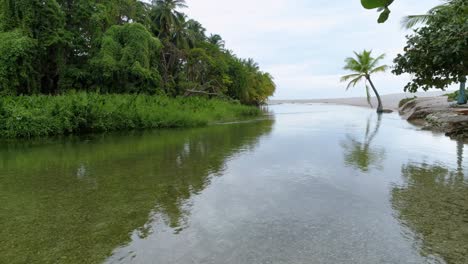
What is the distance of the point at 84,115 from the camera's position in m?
13.2

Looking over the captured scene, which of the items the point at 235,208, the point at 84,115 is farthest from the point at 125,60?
the point at 235,208

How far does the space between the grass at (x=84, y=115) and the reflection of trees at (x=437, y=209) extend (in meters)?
11.5

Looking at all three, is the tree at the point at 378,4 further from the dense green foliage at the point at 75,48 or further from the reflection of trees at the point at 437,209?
the dense green foliage at the point at 75,48

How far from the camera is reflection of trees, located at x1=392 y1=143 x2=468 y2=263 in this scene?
9.61 ft

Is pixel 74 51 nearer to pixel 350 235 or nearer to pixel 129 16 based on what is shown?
pixel 129 16

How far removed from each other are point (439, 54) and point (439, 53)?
0.05 meters

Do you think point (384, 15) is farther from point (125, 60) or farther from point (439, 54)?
point (125, 60)

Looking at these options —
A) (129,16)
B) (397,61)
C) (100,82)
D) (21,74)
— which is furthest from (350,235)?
(129,16)

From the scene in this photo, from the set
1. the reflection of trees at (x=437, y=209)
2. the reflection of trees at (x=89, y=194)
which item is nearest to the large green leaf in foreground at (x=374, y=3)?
the reflection of trees at (x=437, y=209)

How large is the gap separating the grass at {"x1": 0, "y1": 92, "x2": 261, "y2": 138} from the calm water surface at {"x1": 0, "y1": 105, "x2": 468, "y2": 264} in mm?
4612

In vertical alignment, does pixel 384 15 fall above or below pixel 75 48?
below

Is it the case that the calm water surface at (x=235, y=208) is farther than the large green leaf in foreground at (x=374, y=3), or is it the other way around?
the calm water surface at (x=235, y=208)

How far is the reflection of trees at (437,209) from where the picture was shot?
9.61ft

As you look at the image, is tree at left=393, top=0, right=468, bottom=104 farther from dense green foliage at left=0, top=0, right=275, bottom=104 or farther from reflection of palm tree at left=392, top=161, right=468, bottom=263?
dense green foliage at left=0, top=0, right=275, bottom=104
